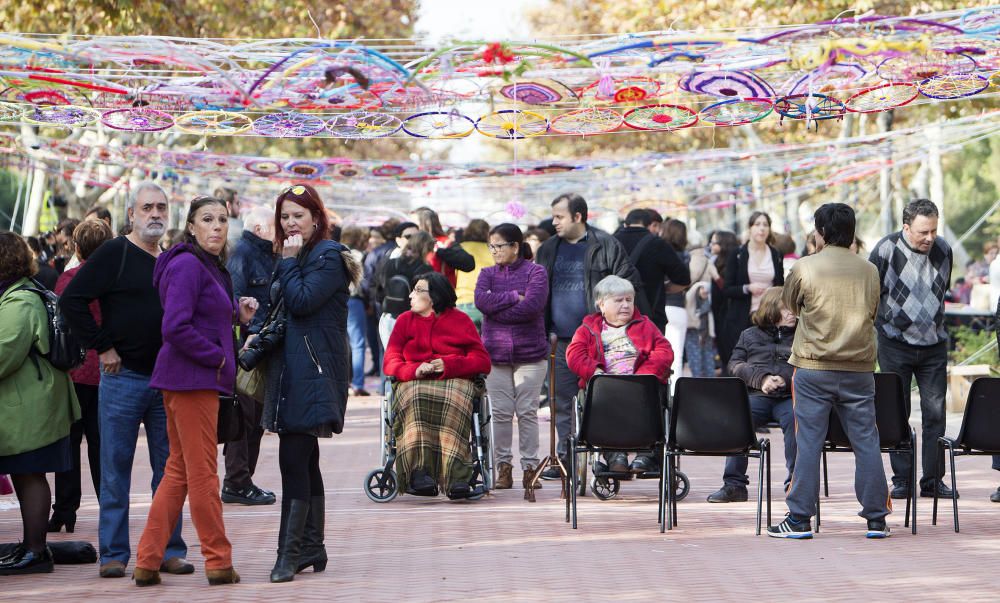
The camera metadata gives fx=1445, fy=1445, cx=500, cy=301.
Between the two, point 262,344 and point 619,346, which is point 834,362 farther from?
point 262,344

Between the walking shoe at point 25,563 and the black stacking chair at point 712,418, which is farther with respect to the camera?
the black stacking chair at point 712,418

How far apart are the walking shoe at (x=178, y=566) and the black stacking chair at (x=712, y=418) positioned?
3.13 meters

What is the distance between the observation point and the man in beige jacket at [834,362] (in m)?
8.45

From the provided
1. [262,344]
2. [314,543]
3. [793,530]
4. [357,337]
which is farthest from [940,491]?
[357,337]

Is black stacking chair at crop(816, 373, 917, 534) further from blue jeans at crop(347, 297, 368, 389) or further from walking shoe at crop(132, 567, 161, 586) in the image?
blue jeans at crop(347, 297, 368, 389)

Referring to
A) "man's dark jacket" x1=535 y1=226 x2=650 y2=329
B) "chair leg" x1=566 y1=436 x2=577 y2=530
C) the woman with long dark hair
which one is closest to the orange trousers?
"chair leg" x1=566 y1=436 x2=577 y2=530

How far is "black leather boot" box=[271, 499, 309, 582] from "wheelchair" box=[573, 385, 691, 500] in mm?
2801

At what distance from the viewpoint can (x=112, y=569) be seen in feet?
24.5

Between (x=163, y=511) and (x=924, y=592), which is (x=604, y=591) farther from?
(x=163, y=511)

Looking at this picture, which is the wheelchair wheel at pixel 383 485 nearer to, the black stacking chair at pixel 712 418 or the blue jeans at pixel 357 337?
the black stacking chair at pixel 712 418

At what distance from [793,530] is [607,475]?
1.87 meters

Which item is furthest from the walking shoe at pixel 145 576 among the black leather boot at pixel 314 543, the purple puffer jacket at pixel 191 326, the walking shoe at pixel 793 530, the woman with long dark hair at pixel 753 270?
the woman with long dark hair at pixel 753 270

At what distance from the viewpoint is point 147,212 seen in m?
7.51

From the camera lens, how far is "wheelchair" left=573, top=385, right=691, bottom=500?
9.84m
